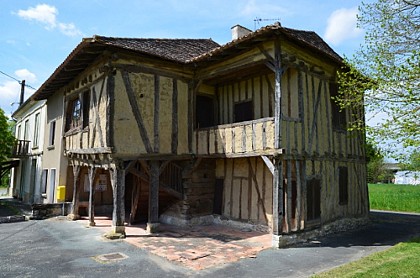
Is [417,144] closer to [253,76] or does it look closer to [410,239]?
[410,239]

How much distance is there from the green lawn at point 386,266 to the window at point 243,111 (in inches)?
204

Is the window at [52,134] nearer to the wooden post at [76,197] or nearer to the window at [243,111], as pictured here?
the wooden post at [76,197]

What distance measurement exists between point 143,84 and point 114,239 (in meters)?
4.44

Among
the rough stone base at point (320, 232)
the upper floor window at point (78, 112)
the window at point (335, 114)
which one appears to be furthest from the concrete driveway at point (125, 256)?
the upper floor window at point (78, 112)

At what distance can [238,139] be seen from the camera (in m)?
8.84

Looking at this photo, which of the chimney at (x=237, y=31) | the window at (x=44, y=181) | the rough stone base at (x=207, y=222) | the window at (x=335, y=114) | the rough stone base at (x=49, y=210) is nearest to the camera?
the rough stone base at (x=207, y=222)

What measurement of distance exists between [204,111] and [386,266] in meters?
7.18

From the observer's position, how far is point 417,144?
5.38 meters

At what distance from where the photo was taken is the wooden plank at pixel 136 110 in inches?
347

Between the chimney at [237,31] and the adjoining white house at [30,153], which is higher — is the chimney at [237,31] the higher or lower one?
the higher one

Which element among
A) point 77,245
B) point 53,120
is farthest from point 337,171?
point 53,120

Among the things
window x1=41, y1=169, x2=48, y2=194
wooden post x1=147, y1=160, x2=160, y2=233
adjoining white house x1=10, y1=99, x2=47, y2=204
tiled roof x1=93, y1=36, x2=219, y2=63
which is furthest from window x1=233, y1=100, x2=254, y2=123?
window x1=41, y1=169, x2=48, y2=194

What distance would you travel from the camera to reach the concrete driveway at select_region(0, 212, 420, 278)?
5742 mm

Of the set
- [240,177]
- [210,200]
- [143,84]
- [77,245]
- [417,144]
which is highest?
[143,84]
